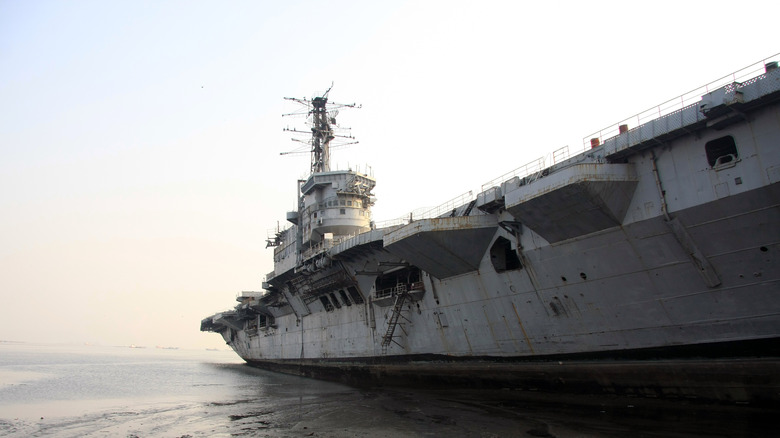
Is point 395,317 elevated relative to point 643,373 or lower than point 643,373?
elevated

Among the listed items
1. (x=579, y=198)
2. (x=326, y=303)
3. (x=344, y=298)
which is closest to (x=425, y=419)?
Answer: (x=579, y=198)

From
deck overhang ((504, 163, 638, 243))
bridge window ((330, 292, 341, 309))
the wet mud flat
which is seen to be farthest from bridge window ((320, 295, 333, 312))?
deck overhang ((504, 163, 638, 243))

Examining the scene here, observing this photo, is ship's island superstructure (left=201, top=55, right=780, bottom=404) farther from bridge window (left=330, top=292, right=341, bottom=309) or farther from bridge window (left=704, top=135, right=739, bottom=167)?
bridge window (left=330, top=292, right=341, bottom=309)

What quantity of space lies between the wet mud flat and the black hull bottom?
266mm

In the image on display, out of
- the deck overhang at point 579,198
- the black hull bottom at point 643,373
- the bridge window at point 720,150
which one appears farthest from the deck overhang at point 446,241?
the bridge window at point 720,150

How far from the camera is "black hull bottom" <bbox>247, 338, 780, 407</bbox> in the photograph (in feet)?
30.0

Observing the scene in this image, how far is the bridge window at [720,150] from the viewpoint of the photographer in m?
9.23

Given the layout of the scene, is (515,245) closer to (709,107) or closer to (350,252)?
(709,107)

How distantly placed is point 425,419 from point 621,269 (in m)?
5.50

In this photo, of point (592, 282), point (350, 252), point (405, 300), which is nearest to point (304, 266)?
point (350, 252)

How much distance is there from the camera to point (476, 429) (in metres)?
9.57

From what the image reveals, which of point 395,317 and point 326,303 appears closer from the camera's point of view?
point 395,317

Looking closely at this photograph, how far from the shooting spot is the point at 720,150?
30.9ft

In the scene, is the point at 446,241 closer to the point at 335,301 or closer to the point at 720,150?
the point at 720,150
